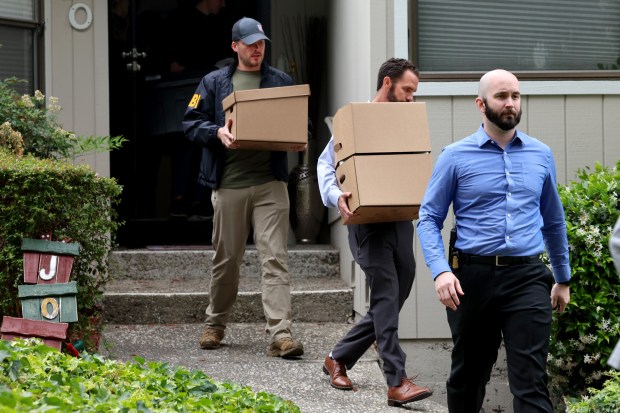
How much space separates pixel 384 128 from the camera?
5988mm

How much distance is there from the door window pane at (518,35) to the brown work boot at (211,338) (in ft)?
7.37

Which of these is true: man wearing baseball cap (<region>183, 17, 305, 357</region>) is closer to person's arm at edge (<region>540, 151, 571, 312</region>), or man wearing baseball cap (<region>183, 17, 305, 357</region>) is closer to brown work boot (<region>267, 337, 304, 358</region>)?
brown work boot (<region>267, 337, 304, 358</region>)

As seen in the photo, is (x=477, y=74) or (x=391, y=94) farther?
(x=477, y=74)

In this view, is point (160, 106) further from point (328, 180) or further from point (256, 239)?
point (328, 180)

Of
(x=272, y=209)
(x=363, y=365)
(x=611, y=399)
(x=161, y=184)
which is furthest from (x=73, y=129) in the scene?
(x=611, y=399)

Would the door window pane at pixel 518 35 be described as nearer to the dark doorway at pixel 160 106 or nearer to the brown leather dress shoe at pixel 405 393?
the brown leather dress shoe at pixel 405 393

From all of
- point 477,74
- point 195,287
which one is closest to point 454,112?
point 477,74

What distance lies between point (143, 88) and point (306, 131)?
3197mm

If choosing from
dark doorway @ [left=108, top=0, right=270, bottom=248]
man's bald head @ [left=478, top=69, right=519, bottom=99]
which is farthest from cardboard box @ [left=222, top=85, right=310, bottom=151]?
dark doorway @ [left=108, top=0, right=270, bottom=248]

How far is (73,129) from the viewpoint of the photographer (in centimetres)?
846

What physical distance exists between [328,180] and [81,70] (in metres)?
3.02

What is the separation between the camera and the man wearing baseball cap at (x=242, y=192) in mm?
7004

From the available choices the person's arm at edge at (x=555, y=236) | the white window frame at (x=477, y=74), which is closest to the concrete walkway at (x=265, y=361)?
the person's arm at edge at (x=555, y=236)

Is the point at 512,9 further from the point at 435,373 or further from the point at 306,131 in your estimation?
the point at 435,373
